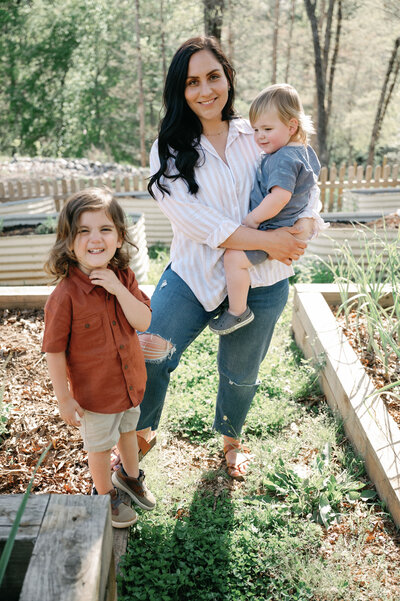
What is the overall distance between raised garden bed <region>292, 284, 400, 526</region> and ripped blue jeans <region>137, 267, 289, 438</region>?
0.57 metres

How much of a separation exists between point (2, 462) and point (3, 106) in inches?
1227

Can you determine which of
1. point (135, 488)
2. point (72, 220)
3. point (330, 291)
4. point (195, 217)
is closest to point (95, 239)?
point (72, 220)

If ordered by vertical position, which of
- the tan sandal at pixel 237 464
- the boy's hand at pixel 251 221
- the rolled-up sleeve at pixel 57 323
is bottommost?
the tan sandal at pixel 237 464

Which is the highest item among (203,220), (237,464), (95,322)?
(203,220)

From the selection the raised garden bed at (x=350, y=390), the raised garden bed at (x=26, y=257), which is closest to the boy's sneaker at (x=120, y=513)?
the raised garden bed at (x=350, y=390)

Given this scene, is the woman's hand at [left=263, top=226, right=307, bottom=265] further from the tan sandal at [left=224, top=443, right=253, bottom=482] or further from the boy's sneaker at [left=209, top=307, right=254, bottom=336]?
the tan sandal at [left=224, top=443, right=253, bottom=482]

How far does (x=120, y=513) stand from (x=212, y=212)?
1326 millimetres

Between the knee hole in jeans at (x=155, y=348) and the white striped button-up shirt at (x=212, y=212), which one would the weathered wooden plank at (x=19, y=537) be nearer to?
the knee hole in jeans at (x=155, y=348)

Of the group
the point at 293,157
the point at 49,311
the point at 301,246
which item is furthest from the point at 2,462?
the point at 293,157

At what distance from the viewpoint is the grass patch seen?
75.7 inches

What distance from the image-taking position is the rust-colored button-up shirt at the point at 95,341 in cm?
175

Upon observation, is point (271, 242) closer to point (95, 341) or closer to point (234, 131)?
point (234, 131)

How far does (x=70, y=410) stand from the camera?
181 centimetres

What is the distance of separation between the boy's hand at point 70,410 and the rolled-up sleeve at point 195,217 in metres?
0.82
